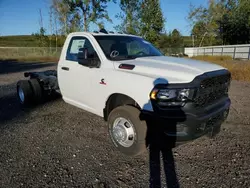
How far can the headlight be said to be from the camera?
2633 mm

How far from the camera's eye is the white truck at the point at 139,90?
2.66m

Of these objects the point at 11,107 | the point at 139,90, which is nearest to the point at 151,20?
the point at 11,107

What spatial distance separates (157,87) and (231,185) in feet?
5.25

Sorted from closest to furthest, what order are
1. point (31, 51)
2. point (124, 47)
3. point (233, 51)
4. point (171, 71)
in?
point (171, 71) → point (124, 47) → point (233, 51) → point (31, 51)

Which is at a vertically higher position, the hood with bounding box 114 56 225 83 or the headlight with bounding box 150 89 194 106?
the hood with bounding box 114 56 225 83

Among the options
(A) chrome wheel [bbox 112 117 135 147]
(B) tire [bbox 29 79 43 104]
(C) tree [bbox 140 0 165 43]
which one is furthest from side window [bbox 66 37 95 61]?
(C) tree [bbox 140 0 165 43]

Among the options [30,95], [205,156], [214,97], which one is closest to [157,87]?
[214,97]

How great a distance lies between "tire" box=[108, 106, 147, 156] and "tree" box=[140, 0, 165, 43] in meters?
22.5

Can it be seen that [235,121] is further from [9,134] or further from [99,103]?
[9,134]

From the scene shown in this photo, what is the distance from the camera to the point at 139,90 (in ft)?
→ 9.39

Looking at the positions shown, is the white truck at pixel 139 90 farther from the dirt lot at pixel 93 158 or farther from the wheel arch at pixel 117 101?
the dirt lot at pixel 93 158

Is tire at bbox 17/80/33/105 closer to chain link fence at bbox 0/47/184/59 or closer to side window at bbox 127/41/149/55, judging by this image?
side window at bbox 127/41/149/55

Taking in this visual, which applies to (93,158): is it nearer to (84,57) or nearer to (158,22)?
(84,57)

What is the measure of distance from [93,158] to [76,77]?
5.95ft
